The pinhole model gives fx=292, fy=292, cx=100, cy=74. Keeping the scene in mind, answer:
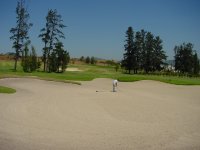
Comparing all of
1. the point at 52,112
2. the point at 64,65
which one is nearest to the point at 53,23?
the point at 64,65

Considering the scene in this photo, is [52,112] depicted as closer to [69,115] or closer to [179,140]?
[69,115]

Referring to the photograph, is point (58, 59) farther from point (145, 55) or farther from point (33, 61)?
point (145, 55)

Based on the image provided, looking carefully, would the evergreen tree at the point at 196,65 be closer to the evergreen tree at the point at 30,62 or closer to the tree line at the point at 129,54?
the tree line at the point at 129,54

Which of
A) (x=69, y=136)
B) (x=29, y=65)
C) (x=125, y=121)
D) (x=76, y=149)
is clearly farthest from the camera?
(x=29, y=65)

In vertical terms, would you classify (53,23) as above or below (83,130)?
above

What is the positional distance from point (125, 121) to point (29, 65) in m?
45.3

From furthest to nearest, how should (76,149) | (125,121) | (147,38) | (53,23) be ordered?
(147,38), (53,23), (125,121), (76,149)

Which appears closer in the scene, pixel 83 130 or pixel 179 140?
pixel 179 140

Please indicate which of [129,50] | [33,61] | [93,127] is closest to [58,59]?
[33,61]

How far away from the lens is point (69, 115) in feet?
49.7

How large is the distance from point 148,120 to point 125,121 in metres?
1.30

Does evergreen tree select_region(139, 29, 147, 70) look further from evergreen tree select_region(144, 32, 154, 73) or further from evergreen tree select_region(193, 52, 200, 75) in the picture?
evergreen tree select_region(193, 52, 200, 75)

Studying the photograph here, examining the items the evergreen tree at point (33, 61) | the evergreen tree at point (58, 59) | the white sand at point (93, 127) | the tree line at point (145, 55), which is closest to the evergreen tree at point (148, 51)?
the tree line at point (145, 55)

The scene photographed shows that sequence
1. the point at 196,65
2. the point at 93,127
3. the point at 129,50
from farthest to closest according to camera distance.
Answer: the point at 196,65 < the point at 129,50 < the point at 93,127
